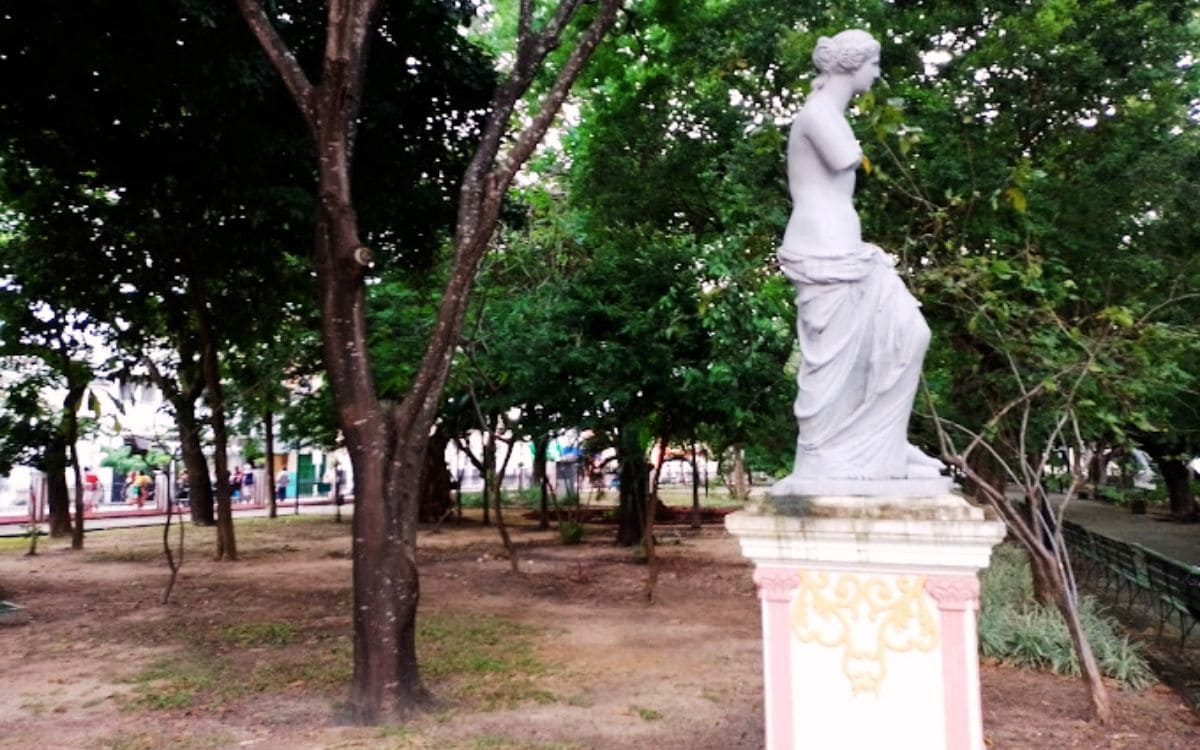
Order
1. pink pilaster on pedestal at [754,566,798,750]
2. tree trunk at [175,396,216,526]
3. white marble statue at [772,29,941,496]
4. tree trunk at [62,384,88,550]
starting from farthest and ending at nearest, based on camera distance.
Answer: tree trunk at [175,396,216,526]
tree trunk at [62,384,88,550]
white marble statue at [772,29,941,496]
pink pilaster on pedestal at [754,566,798,750]

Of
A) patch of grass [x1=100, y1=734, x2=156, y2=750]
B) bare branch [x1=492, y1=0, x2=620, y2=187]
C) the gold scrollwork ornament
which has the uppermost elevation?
bare branch [x1=492, y1=0, x2=620, y2=187]

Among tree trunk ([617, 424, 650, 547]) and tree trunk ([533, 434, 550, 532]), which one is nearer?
tree trunk ([617, 424, 650, 547])

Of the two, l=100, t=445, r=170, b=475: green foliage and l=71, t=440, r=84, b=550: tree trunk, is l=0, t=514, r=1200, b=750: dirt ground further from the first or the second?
l=71, t=440, r=84, b=550: tree trunk

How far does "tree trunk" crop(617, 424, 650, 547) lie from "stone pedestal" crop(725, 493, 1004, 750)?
8.03 metres

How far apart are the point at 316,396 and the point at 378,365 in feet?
21.9

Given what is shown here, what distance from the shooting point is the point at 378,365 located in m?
14.6

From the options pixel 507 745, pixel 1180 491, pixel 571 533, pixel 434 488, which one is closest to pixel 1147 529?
pixel 1180 491

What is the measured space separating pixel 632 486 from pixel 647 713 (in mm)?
10084

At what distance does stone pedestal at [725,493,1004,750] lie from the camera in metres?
3.91

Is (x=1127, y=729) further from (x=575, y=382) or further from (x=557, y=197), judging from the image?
(x=557, y=197)

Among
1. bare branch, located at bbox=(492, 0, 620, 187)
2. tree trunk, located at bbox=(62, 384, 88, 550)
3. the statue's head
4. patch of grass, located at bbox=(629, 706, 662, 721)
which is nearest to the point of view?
the statue's head

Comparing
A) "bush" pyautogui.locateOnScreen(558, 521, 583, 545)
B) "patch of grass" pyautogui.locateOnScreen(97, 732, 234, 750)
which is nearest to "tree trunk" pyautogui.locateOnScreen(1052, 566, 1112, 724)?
"patch of grass" pyautogui.locateOnScreen(97, 732, 234, 750)

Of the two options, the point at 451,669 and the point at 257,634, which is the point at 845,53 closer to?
the point at 451,669

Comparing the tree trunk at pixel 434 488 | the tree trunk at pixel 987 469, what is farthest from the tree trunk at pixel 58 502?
the tree trunk at pixel 987 469
